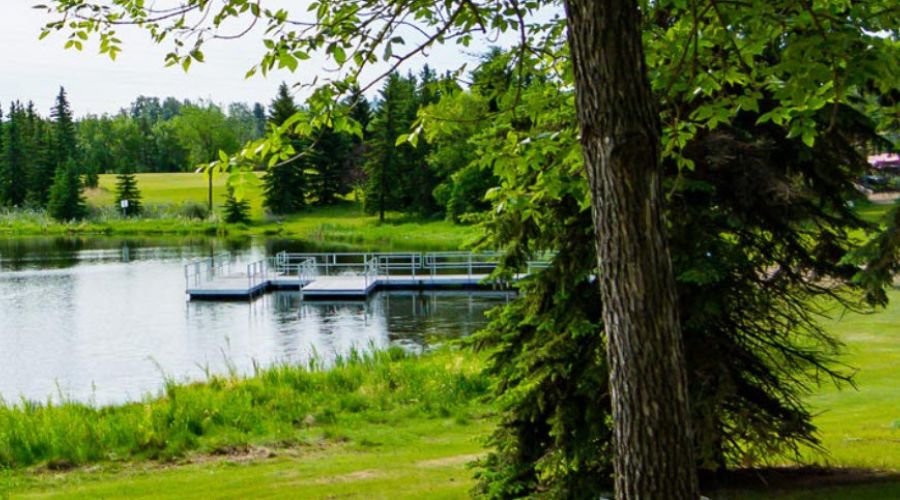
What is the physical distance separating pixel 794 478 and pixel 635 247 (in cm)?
520

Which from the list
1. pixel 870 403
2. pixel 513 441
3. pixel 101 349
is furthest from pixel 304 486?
pixel 101 349

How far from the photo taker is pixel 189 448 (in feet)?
37.6

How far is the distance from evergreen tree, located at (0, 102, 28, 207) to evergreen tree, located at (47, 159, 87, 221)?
8044 millimetres

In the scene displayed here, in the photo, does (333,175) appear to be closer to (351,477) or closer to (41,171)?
(41,171)

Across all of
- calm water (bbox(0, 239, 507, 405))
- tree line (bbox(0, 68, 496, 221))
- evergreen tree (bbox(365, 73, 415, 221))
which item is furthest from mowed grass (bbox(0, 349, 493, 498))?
evergreen tree (bbox(365, 73, 415, 221))

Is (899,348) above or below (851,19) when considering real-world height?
below

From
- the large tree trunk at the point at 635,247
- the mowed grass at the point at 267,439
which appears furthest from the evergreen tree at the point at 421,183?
the large tree trunk at the point at 635,247

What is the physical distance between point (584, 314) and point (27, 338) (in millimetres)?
22592

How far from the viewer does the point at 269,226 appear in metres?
70.4

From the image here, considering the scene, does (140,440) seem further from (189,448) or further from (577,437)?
(577,437)

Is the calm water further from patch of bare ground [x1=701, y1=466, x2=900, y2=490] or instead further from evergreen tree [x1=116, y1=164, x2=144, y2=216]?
evergreen tree [x1=116, y1=164, x2=144, y2=216]

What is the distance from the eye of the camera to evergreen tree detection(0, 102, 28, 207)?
80250 millimetres

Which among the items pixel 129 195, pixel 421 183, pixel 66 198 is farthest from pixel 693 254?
pixel 129 195

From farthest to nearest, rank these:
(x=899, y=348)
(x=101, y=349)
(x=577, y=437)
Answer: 1. (x=101, y=349)
2. (x=899, y=348)
3. (x=577, y=437)
